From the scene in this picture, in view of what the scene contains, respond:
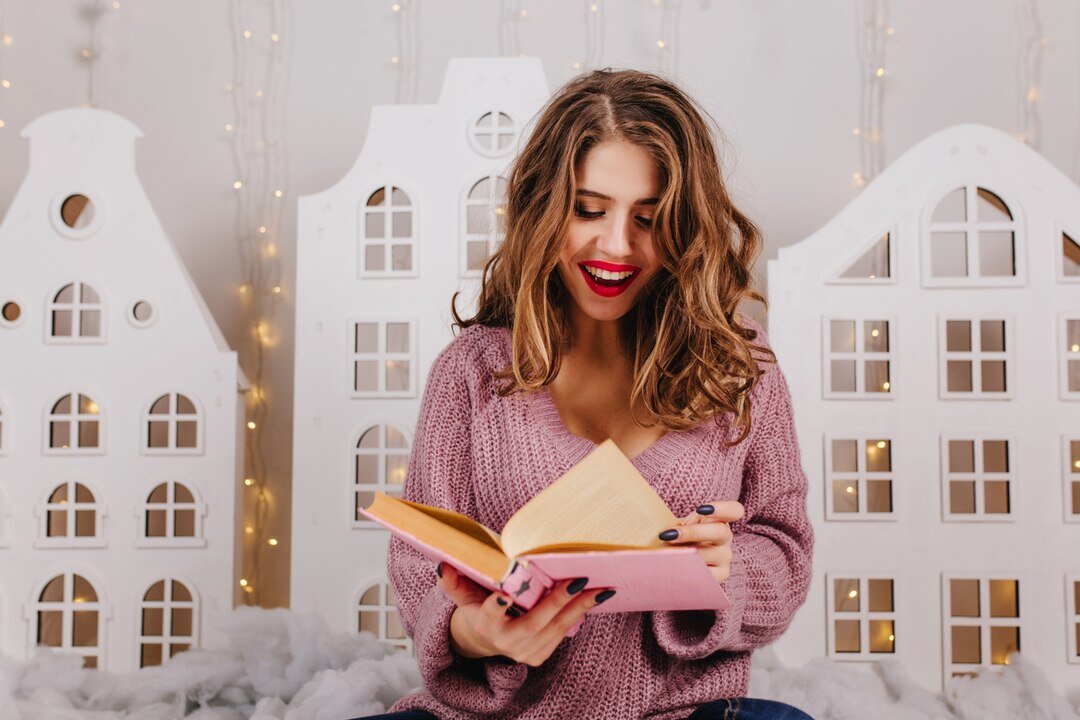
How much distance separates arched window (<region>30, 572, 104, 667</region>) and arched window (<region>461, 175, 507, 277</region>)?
105 centimetres

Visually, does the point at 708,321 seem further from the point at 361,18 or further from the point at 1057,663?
the point at 361,18

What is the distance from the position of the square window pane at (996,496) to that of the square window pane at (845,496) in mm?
250

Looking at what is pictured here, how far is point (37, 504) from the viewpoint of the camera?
1928 millimetres

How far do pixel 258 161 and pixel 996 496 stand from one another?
6.10 ft

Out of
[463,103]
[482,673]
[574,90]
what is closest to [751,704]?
[482,673]

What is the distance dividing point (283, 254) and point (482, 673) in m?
1.47

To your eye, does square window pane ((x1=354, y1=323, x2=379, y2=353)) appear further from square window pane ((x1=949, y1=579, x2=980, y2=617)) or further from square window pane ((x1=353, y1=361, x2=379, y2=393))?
square window pane ((x1=949, y1=579, x2=980, y2=617))

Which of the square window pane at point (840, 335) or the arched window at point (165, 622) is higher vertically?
the square window pane at point (840, 335)

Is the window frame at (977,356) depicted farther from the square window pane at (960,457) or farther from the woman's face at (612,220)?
the woman's face at (612,220)

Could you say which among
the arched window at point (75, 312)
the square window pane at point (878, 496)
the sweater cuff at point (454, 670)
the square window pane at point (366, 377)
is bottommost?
the sweater cuff at point (454, 670)

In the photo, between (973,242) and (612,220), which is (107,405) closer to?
(612,220)

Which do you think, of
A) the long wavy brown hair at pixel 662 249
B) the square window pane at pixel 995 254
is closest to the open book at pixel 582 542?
the long wavy brown hair at pixel 662 249

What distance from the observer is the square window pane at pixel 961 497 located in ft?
6.30

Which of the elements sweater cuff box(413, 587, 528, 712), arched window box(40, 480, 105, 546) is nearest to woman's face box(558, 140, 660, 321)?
sweater cuff box(413, 587, 528, 712)
